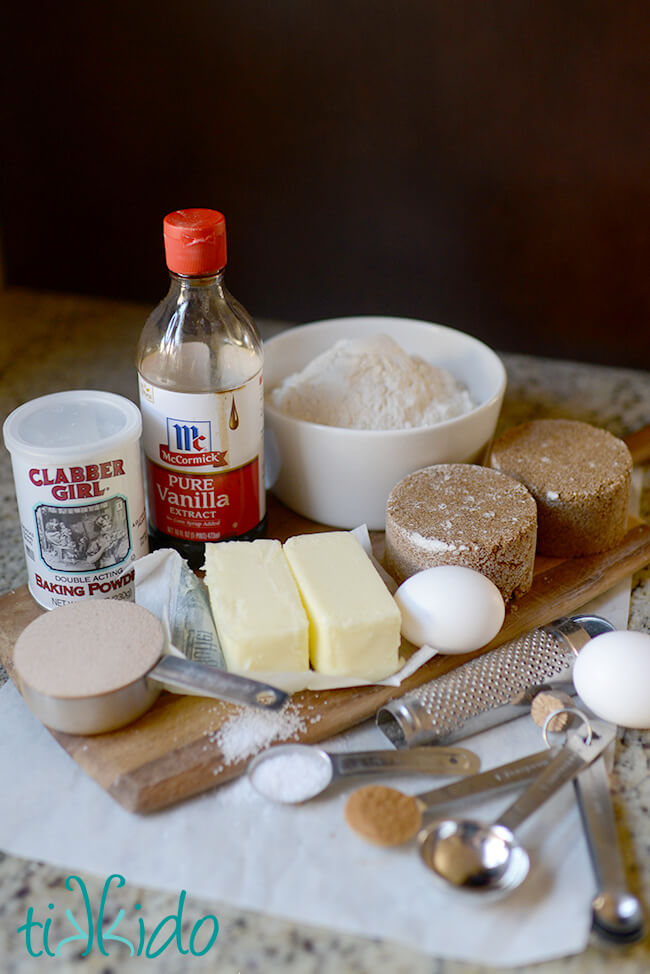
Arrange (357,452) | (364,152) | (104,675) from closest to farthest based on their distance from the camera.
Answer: (104,675) → (357,452) → (364,152)

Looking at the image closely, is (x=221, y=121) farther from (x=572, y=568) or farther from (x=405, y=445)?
(x=572, y=568)

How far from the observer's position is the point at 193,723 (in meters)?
0.79

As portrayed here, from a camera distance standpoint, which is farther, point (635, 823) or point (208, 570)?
point (208, 570)

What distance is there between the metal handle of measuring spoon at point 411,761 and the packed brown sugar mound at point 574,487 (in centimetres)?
31

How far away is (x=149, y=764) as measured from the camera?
742 millimetres

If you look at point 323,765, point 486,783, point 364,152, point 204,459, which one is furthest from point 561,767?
point 364,152

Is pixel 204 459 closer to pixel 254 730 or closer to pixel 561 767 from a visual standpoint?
pixel 254 730

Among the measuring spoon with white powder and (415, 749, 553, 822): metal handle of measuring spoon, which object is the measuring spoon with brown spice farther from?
the measuring spoon with white powder

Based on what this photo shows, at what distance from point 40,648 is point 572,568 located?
0.53 m

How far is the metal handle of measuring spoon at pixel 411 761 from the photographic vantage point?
0.73 m

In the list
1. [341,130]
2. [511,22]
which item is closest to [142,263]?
[341,130]

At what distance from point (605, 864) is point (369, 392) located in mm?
538

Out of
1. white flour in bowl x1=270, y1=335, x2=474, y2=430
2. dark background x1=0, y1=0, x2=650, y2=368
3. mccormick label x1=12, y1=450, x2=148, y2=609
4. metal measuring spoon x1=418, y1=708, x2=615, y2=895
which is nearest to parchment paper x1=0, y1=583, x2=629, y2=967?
metal measuring spoon x1=418, y1=708, x2=615, y2=895

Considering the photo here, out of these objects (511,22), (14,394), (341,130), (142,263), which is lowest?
(14,394)
